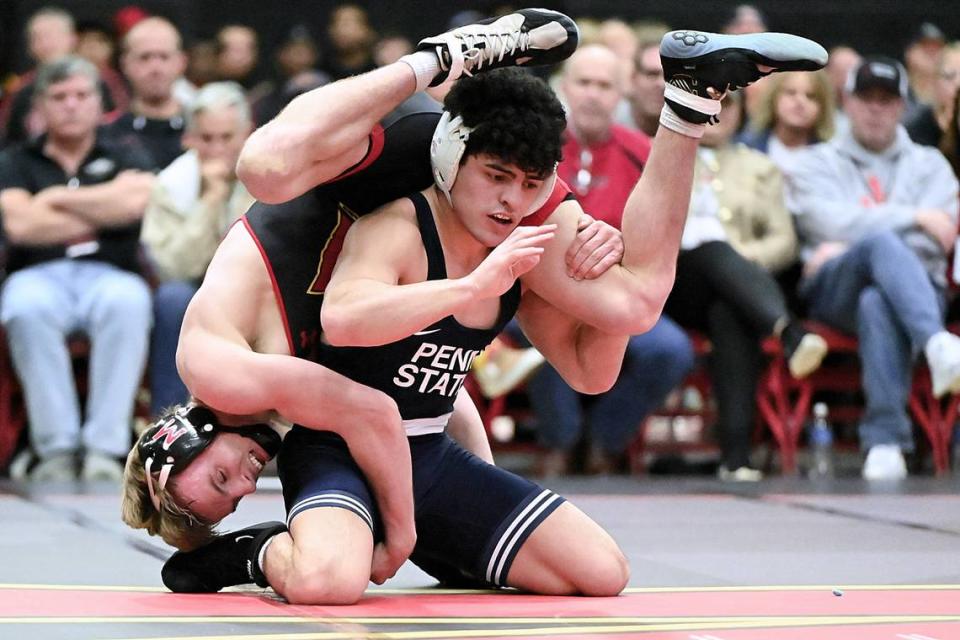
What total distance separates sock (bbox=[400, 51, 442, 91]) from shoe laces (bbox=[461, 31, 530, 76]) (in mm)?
65

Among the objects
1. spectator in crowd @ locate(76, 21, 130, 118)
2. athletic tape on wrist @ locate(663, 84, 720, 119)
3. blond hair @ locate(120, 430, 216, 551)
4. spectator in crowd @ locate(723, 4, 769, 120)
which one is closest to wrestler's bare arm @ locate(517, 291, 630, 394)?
athletic tape on wrist @ locate(663, 84, 720, 119)

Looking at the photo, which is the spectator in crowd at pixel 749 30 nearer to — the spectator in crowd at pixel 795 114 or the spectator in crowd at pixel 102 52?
the spectator in crowd at pixel 795 114

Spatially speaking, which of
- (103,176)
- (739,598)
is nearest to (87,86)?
(103,176)

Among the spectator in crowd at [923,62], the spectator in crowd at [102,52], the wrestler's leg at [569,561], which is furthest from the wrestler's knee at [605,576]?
the spectator in crowd at [923,62]

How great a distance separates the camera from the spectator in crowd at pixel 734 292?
20.9 feet

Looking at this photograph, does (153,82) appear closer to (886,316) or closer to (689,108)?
(886,316)

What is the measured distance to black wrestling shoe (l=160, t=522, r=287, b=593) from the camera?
3.44 m

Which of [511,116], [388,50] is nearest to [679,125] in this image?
[511,116]

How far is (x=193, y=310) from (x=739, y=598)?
137 centimetres

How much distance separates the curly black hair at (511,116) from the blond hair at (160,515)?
1.00 m

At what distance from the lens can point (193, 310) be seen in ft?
11.5

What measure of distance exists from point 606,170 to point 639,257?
117 inches

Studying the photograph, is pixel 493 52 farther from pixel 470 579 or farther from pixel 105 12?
pixel 105 12

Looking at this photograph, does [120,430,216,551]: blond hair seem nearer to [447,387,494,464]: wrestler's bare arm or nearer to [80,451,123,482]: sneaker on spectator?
[447,387,494,464]: wrestler's bare arm
